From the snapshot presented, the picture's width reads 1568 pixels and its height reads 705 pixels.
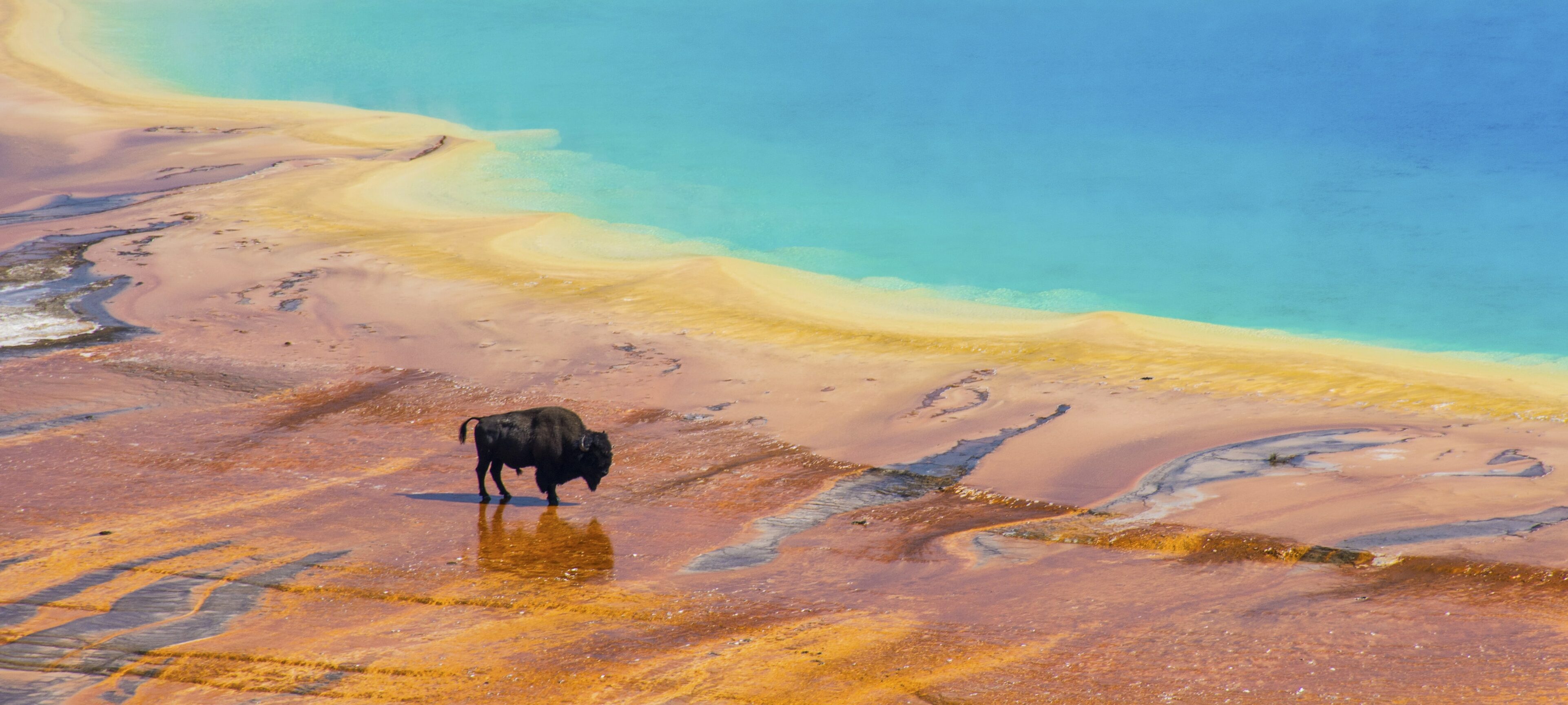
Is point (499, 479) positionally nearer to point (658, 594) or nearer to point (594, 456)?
point (594, 456)

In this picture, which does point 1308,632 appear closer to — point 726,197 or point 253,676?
point 253,676

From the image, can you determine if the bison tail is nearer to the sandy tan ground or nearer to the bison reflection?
the sandy tan ground

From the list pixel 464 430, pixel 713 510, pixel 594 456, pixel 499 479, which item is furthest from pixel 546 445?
pixel 713 510

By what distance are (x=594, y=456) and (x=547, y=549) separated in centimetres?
67

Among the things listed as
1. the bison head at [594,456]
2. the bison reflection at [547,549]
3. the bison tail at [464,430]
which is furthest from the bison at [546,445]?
the bison reflection at [547,549]

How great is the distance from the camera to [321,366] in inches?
375

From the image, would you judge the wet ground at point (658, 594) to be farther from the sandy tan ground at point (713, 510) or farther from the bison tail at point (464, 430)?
the bison tail at point (464, 430)

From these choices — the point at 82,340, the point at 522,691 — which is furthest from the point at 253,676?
the point at 82,340

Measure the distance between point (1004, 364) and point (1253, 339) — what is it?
124 inches

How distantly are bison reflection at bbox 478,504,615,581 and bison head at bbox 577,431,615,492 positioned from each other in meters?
0.26

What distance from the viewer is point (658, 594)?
5602mm

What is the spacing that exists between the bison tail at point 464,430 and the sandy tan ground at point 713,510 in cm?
16

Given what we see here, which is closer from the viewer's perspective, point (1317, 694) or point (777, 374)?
point (1317, 694)

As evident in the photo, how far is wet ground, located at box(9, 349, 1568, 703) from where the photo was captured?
472cm
